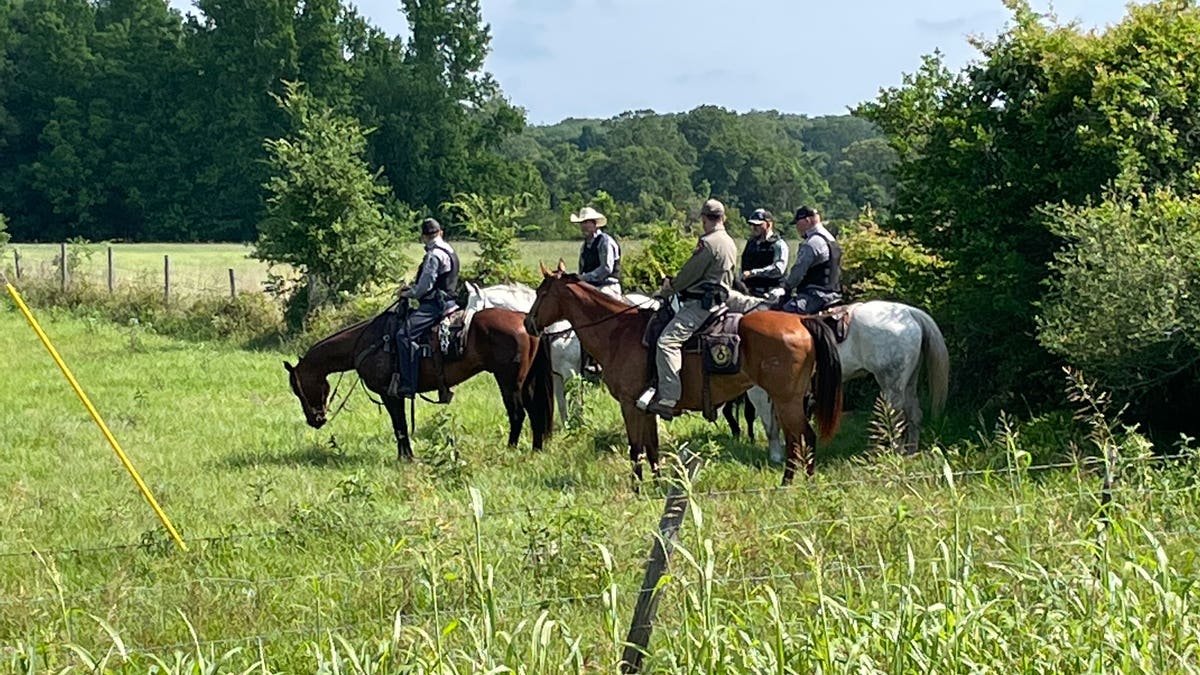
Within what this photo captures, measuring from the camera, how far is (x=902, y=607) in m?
4.88

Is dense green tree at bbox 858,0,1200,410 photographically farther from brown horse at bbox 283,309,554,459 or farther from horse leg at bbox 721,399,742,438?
brown horse at bbox 283,309,554,459

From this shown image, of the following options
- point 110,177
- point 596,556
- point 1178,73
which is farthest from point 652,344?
point 110,177

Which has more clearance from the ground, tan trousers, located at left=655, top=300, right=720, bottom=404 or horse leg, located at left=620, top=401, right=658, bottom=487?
tan trousers, located at left=655, top=300, right=720, bottom=404

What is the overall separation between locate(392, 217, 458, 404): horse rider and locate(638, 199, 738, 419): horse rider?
116 inches

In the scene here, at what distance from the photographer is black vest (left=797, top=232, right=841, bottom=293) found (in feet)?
39.2

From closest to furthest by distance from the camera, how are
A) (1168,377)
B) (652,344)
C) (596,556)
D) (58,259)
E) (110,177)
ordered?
1. (596,556)
2. (1168,377)
3. (652,344)
4. (58,259)
5. (110,177)

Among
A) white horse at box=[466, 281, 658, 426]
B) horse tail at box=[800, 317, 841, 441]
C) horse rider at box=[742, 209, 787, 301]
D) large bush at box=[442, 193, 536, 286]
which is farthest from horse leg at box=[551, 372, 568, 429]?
Answer: large bush at box=[442, 193, 536, 286]

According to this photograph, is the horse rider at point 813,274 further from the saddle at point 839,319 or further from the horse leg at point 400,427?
A: the horse leg at point 400,427

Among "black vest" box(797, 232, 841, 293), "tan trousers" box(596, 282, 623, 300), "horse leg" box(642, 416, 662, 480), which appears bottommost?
"horse leg" box(642, 416, 662, 480)

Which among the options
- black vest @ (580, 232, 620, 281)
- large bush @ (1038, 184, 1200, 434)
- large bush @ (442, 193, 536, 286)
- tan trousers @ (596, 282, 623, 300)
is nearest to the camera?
large bush @ (1038, 184, 1200, 434)

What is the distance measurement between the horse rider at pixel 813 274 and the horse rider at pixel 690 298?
144cm

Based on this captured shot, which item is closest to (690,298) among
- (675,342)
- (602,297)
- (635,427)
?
(675,342)

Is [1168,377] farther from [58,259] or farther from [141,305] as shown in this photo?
[58,259]

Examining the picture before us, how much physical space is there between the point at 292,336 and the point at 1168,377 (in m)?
19.1
